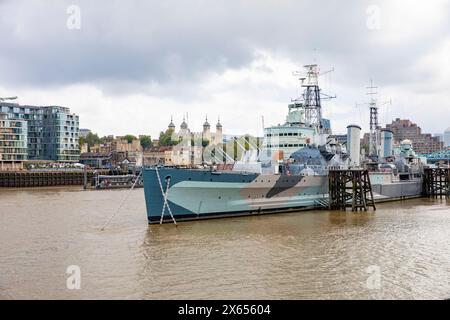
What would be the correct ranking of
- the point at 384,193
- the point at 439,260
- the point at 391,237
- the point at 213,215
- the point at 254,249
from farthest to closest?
1. the point at 384,193
2. the point at 213,215
3. the point at 391,237
4. the point at 254,249
5. the point at 439,260

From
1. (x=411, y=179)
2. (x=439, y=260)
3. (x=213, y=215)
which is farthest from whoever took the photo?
(x=411, y=179)

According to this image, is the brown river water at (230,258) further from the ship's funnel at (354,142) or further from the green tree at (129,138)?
the green tree at (129,138)

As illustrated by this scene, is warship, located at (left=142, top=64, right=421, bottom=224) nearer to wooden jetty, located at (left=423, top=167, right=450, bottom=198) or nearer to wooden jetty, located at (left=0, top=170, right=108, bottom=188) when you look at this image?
wooden jetty, located at (left=423, top=167, right=450, bottom=198)

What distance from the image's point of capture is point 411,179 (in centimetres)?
4538

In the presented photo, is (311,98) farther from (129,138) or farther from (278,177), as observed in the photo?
(129,138)

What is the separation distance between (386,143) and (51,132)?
2569 inches

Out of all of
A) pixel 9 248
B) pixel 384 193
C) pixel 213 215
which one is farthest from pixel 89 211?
pixel 384 193

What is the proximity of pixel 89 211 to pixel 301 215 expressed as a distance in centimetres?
1460

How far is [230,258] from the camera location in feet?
50.7

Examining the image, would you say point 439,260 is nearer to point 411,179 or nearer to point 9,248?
point 9,248

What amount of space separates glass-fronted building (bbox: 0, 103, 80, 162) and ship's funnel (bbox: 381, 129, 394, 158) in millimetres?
62248

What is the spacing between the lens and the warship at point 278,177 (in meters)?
22.7

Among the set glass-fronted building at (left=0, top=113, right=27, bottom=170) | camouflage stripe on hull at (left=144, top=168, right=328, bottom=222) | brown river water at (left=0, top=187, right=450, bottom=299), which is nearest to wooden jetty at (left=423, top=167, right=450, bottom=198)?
brown river water at (left=0, top=187, right=450, bottom=299)
